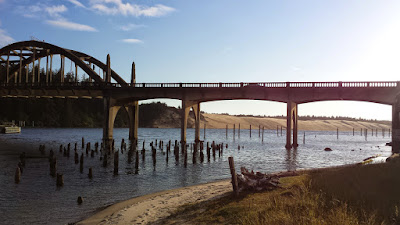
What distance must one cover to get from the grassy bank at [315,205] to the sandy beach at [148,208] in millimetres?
994

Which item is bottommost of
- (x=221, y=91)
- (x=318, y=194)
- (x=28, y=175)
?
(x=28, y=175)

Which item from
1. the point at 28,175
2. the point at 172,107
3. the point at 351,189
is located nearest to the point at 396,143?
the point at 351,189

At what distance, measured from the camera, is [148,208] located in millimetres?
14875

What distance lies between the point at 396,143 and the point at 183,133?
101 ft

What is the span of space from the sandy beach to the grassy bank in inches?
39.1

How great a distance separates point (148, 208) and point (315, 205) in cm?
745

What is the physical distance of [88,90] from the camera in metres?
57.6

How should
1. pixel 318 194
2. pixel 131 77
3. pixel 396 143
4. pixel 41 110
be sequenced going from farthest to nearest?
pixel 41 110 → pixel 131 77 → pixel 396 143 → pixel 318 194

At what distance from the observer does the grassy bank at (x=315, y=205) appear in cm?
1035

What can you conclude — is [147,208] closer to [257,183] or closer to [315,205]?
[257,183]

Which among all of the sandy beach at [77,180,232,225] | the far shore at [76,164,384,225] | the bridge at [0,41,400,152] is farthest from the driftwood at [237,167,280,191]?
the bridge at [0,41,400,152]

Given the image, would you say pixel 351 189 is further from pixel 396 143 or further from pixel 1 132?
pixel 1 132

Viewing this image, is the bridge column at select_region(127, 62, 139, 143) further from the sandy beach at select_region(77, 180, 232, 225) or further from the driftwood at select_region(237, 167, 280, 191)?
the driftwood at select_region(237, 167, 280, 191)

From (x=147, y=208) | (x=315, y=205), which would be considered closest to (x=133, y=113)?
(x=147, y=208)
